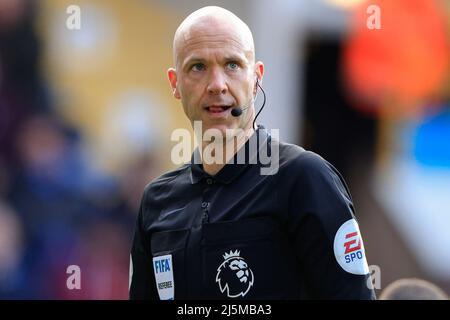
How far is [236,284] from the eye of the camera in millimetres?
2539

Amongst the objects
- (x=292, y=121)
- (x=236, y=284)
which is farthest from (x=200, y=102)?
(x=292, y=121)

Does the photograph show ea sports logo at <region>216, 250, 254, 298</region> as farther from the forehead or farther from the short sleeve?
the forehead

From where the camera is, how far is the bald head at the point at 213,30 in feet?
8.93

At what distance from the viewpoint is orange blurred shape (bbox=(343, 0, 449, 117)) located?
18.5 feet

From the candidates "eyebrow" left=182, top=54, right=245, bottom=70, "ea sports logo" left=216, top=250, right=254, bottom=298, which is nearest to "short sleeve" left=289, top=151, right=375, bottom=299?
"ea sports logo" left=216, top=250, right=254, bottom=298

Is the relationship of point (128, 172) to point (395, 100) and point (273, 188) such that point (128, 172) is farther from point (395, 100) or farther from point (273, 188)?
point (273, 188)

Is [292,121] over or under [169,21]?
under

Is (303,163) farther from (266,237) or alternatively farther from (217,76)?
(217,76)

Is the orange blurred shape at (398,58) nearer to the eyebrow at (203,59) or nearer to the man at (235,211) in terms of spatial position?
the man at (235,211)

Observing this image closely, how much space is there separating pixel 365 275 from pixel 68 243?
3437 mm

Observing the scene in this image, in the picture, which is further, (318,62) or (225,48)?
Answer: (318,62)

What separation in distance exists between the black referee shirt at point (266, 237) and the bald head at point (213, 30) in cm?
27

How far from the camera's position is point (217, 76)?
268 cm

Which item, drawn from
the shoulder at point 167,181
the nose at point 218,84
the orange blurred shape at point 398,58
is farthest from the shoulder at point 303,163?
the orange blurred shape at point 398,58
